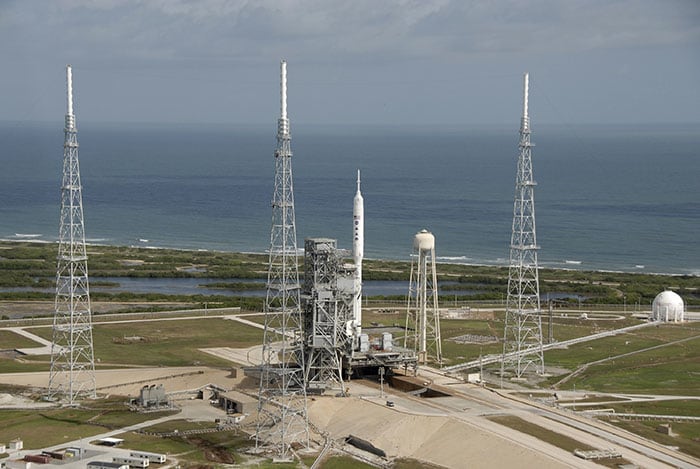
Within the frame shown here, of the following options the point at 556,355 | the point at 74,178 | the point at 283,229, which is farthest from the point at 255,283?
the point at 283,229

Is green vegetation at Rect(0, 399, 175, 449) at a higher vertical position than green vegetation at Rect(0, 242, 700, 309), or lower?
lower

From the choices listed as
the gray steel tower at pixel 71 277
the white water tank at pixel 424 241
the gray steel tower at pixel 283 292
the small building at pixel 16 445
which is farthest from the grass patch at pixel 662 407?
the small building at pixel 16 445

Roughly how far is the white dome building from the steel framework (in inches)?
1947

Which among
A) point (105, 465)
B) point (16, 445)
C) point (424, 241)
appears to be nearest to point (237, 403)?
point (105, 465)

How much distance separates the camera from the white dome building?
116938mm

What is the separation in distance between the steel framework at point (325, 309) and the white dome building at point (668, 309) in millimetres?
49453

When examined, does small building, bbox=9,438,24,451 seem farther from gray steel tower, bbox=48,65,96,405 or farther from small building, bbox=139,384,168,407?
small building, bbox=139,384,168,407

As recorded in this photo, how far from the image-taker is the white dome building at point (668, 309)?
384 ft

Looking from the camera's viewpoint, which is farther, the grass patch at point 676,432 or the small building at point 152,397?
the small building at point 152,397

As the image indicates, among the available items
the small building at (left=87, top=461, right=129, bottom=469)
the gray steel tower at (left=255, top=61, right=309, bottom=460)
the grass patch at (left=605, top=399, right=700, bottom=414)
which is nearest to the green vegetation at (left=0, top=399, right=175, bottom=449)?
the small building at (left=87, top=461, right=129, bottom=469)

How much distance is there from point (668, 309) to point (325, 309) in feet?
171

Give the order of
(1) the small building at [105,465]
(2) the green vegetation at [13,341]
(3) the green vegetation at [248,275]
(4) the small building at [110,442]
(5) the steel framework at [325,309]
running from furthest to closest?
(3) the green vegetation at [248,275], (2) the green vegetation at [13,341], (5) the steel framework at [325,309], (4) the small building at [110,442], (1) the small building at [105,465]

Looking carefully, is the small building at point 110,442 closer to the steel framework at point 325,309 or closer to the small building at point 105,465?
the small building at point 105,465

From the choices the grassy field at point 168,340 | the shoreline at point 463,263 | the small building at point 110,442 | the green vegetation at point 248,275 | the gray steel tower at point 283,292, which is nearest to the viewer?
the small building at point 110,442
